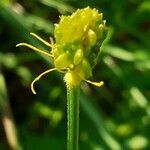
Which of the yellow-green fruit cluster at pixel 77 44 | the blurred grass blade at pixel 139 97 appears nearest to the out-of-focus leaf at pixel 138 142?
the blurred grass blade at pixel 139 97

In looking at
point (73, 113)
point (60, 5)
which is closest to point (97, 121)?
point (60, 5)

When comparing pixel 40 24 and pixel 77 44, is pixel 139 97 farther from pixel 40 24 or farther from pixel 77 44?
pixel 77 44

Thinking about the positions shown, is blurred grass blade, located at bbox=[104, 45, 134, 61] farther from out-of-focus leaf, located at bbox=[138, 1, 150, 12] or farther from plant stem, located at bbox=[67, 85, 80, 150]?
plant stem, located at bbox=[67, 85, 80, 150]

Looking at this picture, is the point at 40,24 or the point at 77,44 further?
the point at 40,24

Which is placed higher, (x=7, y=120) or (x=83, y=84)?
(x=83, y=84)

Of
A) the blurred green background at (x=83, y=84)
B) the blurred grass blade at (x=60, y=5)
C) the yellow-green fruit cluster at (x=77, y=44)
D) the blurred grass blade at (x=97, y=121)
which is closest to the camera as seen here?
the yellow-green fruit cluster at (x=77, y=44)

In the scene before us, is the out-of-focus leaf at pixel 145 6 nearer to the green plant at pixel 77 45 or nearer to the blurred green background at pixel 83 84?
the blurred green background at pixel 83 84

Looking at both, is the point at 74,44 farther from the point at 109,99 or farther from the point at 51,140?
the point at 109,99
